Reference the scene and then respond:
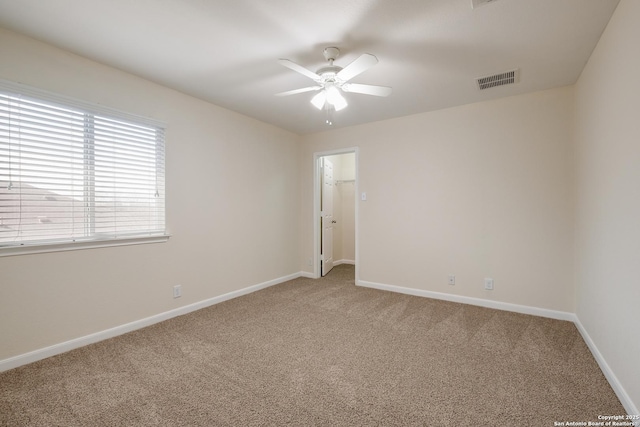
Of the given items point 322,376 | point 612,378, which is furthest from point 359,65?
point 612,378

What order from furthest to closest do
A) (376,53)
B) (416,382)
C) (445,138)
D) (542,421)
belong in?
(445,138)
(376,53)
(416,382)
(542,421)

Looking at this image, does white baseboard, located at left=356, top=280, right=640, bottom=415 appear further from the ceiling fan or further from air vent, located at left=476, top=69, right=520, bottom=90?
the ceiling fan

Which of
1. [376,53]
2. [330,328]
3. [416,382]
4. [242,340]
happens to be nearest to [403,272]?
[330,328]

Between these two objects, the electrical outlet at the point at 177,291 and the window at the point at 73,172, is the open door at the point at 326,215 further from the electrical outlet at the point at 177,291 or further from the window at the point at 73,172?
the window at the point at 73,172

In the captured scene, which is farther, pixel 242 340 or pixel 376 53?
pixel 242 340

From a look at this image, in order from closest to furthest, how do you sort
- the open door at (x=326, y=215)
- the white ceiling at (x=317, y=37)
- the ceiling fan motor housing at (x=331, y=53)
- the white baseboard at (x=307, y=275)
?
the white ceiling at (x=317, y=37) → the ceiling fan motor housing at (x=331, y=53) → the white baseboard at (x=307, y=275) → the open door at (x=326, y=215)

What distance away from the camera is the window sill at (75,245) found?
205 centimetres

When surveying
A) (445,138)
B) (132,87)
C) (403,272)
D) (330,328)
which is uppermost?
(132,87)

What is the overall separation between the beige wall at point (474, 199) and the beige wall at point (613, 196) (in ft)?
1.19

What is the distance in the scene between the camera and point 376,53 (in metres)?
2.29

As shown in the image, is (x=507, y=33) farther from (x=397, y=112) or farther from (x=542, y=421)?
(x=542, y=421)

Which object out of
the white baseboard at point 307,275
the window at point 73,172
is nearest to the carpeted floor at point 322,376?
the window at point 73,172

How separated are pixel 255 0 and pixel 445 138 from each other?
110 inches

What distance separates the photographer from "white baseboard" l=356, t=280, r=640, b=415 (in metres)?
1.68
